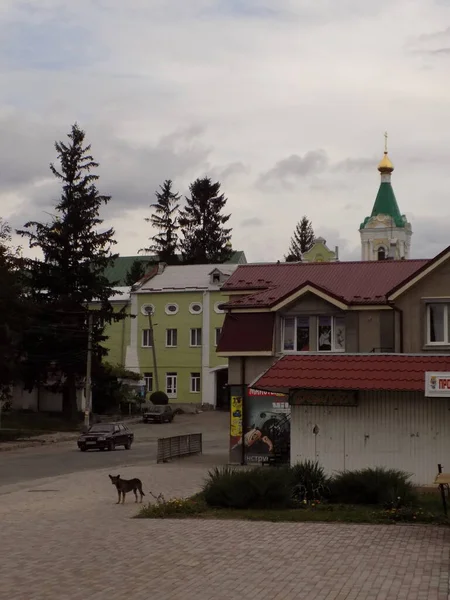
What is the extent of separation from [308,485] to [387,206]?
91.0 meters

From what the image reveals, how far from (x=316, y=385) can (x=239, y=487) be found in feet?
21.9

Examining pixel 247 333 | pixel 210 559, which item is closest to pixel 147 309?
pixel 247 333

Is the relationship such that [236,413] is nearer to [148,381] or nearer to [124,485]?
[124,485]

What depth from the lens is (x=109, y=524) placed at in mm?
18172

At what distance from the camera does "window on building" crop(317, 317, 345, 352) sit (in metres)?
34.4

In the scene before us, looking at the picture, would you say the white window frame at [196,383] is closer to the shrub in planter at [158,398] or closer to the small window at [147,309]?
the shrub in planter at [158,398]

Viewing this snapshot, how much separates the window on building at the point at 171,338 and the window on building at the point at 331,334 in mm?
44317

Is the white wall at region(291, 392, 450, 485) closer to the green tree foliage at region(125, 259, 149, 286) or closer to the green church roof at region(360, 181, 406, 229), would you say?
the green tree foliage at region(125, 259, 149, 286)

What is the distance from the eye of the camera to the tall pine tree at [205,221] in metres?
101

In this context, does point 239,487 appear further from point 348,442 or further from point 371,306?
point 371,306

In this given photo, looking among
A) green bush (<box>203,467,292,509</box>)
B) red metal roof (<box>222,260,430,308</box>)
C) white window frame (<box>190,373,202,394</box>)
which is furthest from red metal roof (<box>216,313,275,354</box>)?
white window frame (<box>190,373,202,394</box>)

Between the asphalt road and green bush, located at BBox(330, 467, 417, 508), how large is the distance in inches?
462

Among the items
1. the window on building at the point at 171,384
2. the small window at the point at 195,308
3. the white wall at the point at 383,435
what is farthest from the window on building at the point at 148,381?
the white wall at the point at 383,435

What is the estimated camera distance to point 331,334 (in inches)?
1362
